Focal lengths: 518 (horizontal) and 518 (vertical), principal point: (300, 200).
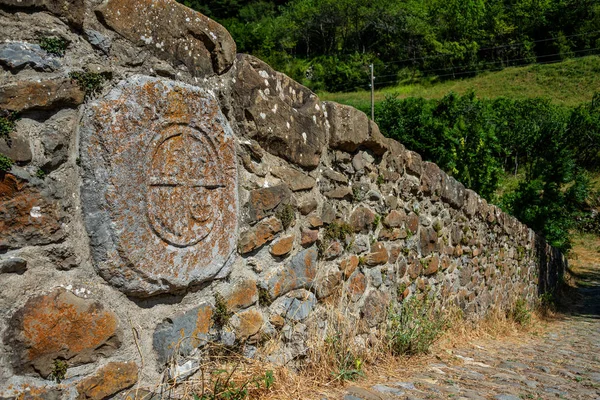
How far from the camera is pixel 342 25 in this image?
60.1 m

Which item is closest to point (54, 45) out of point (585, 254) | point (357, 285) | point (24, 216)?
point (24, 216)

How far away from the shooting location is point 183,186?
2.07 meters

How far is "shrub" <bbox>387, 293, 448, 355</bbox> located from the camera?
11.5 ft

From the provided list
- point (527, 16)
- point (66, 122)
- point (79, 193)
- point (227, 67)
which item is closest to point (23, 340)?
point (79, 193)

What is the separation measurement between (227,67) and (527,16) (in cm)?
5848

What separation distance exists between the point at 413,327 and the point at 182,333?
7.22 feet

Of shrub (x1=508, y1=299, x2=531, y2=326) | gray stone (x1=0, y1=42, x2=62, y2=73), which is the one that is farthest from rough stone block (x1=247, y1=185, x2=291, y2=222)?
shrub (x1=508, y1=299, x2=531, y2=326)

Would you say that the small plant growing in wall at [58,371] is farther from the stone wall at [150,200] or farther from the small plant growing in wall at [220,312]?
the small plant growing in wall at [220,312]

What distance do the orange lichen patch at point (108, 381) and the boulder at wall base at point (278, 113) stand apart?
1177 mm

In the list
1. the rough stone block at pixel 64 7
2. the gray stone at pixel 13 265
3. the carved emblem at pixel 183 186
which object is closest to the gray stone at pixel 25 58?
the rough stone block at pixel 64 7

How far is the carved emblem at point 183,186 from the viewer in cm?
196

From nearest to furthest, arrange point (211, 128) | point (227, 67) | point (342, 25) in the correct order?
point (211, 128) → point (227, 67) → point (342, 25)

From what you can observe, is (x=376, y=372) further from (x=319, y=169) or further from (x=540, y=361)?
(x=540, y=361)

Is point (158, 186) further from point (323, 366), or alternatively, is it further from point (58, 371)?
point (323, 366)
